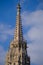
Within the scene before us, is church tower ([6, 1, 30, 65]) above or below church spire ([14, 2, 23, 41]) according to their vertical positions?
below

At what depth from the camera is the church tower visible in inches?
3686

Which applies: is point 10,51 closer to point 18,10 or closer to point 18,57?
point 18,57

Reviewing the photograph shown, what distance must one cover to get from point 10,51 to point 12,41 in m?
2.58

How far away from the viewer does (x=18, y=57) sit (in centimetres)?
9350

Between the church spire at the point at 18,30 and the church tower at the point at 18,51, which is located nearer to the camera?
the church tower at the point at 18,51

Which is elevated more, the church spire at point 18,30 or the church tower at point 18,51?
the church spire at point 18,30

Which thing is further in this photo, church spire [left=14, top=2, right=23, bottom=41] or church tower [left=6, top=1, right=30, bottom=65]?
church spire [left=14, top=2, right=23, bottom=41]

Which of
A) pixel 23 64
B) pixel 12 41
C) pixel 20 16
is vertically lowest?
pixel 23 64

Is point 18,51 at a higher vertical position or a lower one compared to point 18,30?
lower

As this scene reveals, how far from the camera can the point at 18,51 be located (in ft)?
310

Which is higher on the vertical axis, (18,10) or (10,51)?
(18,10)

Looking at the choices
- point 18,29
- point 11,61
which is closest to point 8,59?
point 11,61

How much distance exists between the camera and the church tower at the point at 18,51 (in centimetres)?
9362

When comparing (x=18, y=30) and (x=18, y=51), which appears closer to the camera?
(x=18, y=51)
